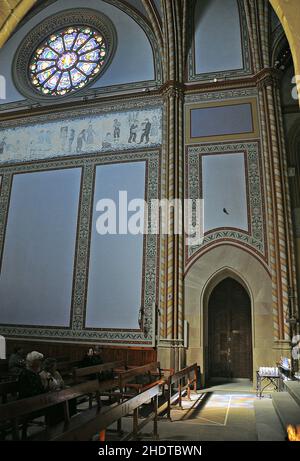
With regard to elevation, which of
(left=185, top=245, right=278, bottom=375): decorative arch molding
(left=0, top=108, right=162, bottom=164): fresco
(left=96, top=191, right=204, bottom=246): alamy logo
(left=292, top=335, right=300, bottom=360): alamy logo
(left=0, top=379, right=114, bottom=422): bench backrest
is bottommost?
(left=0, top=379, right=114, bottom=422): bench backrest

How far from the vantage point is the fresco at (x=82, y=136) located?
43.0 feet

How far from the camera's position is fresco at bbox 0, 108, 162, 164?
516 inches

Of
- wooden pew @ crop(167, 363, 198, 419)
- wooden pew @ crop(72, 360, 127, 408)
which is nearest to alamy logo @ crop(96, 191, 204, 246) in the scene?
wooden pew @ crop(167, 363, 198, 419)

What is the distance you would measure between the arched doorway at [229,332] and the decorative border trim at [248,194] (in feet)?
6.08

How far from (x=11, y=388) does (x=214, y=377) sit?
8079mm

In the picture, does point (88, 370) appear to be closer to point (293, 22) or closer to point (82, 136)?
point (293, 22)

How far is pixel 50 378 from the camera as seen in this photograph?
559 cm

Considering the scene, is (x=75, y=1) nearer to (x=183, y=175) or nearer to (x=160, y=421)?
(x=183, y=175)

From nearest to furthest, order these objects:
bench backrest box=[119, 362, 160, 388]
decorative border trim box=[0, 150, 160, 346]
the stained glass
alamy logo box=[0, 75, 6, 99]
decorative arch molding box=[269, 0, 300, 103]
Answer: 1. decorative arch molding box=[269, 0, 300, 103]
2. bench backrest box=[119, 362, 160, 388]
3. decorative border trim box=[0, 150, 160, 346]
4. the stained glass
5. alamy logo box=[0, 75, 6, 99]

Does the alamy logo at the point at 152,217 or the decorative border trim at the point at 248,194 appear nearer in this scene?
the decorative border trim at the point at 248,194

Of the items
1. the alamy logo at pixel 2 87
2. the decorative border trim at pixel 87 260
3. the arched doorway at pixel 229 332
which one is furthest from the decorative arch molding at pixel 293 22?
the alamy logo at pixel 2 87

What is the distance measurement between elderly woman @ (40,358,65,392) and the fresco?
8588mm

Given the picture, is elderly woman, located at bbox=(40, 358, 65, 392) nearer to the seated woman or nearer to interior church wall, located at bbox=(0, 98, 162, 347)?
the seated woman

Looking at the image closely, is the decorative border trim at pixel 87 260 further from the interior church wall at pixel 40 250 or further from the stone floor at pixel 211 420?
the stone floor at pixel 211 420
